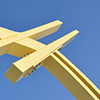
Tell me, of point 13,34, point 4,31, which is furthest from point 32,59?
point 4,31

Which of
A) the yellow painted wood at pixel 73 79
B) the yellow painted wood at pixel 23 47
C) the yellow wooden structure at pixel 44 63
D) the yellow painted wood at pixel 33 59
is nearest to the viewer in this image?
the yellow painted wood at pixel 33 59

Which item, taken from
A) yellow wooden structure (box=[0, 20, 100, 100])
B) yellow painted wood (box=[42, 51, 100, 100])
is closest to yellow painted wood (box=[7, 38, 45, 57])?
yellow wooden structure (box=[0, 20, 100, 100])

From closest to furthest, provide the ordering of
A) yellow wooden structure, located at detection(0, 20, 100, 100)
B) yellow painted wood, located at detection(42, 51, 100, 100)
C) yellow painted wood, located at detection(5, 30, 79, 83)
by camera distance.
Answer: yellow painted wood, located at detection(5, 30, 79, 83) < yellow wooden structure, located at detection(0, 20, 100, 100) < yellow painted wood, located at detection(42, 51, 100, 100)

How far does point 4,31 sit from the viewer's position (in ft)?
11.2

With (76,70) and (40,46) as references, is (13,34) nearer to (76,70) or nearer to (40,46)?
(40,46)

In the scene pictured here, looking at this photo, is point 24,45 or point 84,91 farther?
point 24,45

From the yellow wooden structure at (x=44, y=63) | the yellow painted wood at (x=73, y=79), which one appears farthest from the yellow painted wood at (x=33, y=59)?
the yellow painted wood at (x=73, y=79)

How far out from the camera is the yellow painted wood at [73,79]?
2.76 metres

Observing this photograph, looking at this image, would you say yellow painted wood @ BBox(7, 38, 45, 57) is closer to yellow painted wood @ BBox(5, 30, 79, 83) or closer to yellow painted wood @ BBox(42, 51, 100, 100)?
yellow painted wood @ BBox(5, 30, 79, 83)

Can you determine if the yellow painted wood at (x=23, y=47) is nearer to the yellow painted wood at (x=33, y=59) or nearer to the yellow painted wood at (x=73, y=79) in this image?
the yellow painted wood at (x=33, y=59)

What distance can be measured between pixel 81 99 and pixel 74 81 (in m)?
0.48

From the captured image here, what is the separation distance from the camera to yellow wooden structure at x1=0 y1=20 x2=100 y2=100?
2606 millimetres

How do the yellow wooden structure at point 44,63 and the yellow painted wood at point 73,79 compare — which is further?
the yellow painted wood at point 73,79

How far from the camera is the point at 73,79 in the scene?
2.85m
